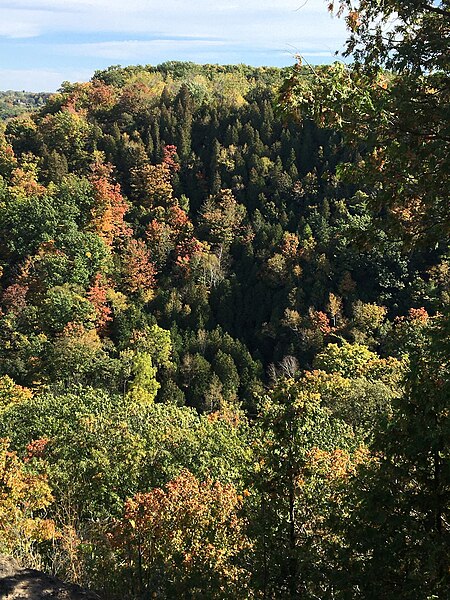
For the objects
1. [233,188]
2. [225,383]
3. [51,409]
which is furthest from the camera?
[233,188]

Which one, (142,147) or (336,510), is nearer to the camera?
(336,510)

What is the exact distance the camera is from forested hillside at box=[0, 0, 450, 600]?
5.43m

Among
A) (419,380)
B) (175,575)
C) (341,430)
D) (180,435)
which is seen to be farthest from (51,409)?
(419,380)

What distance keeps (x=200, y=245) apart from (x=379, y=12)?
41.7 m

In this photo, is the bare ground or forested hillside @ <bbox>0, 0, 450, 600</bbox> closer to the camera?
forested hillside @ <bbox>0, 0, 450, 600</bbox>

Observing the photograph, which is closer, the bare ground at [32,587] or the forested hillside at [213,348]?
the forested hillside at [213,348]

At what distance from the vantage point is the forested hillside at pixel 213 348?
543cm

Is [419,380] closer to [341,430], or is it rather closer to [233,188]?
[341,430]

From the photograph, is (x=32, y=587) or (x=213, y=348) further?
(x=213, y=348)

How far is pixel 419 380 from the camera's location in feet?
16.2

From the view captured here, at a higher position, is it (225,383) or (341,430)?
(341,430)

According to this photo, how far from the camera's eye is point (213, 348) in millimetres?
37844

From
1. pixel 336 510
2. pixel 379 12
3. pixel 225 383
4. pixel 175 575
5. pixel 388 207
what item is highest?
pixel 379 12

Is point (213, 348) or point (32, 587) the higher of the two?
point (32, 587)
